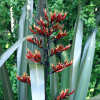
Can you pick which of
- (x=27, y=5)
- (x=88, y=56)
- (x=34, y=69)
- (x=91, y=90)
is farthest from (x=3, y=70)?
(x=91, y=90)

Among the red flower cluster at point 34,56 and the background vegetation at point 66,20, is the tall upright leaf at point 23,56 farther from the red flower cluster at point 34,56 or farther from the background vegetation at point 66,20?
the background vegetation at point 66,20

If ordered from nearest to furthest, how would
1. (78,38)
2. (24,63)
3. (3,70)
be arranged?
(3,70)
(24,63)
(78,38)

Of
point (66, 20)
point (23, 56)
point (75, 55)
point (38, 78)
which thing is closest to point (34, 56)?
point (38, 78)

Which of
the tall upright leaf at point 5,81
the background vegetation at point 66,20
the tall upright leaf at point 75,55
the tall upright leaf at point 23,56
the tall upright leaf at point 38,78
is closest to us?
the tall upright leaf at point 38,78

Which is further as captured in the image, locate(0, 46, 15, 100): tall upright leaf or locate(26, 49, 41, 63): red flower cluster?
locate(0, 46, 15, 100): tall upright leaf

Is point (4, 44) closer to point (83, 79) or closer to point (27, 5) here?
point (27, 5)

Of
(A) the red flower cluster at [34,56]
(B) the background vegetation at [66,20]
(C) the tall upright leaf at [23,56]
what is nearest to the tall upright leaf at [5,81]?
(C) the tall upright leaf at [23,56]

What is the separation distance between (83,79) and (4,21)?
173cm

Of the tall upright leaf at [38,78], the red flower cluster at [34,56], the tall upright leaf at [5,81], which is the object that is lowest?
the tall upright leaf at [5,81]

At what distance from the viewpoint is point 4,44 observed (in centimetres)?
246

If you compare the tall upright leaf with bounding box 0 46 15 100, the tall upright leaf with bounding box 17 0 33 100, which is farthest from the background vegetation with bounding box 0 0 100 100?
the tall upright leaf with bounding box 0 46 15 100

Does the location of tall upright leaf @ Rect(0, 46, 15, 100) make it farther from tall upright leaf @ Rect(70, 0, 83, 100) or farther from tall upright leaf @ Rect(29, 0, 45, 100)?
tall upright leaf @ Rect(70, 0, 83, 100)

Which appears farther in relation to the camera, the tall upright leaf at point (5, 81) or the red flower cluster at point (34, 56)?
the tall upright leaf at point (5, 81)

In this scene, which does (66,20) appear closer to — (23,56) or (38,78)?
(23,56)
